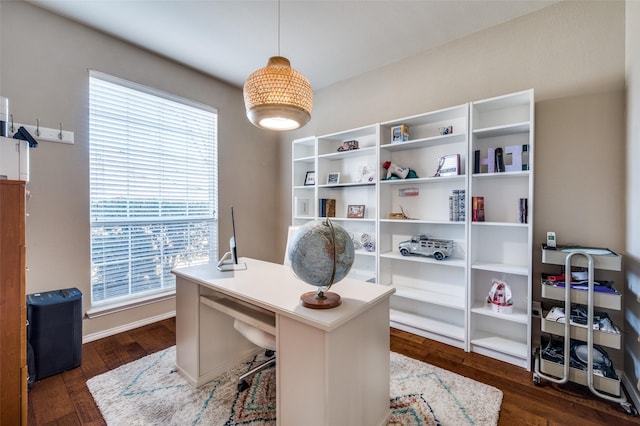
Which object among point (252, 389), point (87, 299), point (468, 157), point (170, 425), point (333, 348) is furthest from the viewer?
point (87, 299)

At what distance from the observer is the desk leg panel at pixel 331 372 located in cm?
113

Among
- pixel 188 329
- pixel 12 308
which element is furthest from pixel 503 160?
pixel 12 308

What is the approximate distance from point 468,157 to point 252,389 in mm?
2413

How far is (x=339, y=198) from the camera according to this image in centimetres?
348

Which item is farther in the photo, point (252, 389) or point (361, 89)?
point (361, 89)

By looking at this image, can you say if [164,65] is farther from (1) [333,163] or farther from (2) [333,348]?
(2) [333,348]

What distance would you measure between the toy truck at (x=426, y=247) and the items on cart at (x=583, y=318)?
82 cm

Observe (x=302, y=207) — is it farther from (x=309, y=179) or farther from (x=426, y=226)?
(x=426, y=226)

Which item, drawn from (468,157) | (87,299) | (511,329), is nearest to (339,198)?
(468,157)

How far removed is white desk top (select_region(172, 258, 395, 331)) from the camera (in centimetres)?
119

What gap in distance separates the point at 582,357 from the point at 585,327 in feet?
0.86

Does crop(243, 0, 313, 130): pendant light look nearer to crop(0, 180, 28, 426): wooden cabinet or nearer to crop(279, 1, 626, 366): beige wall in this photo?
crop(0, 180, 28, 426): wooden cabinet

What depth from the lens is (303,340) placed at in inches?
47.2

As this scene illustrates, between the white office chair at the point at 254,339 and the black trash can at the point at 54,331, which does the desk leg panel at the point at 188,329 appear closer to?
the white office chair at the point at 254,339
